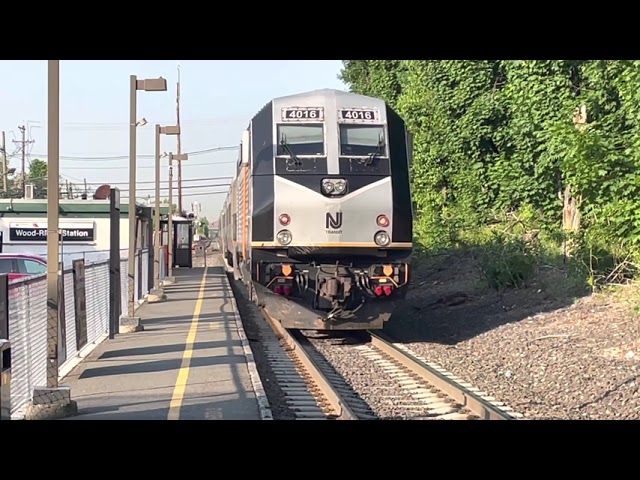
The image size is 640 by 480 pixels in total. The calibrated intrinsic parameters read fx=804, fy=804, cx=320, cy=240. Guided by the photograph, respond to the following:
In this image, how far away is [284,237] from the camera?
12430mm

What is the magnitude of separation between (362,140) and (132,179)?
4.81 meters

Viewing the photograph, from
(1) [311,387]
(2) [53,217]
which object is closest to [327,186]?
(1) [311,387]

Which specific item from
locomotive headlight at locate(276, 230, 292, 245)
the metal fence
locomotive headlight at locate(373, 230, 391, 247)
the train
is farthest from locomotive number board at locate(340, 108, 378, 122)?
the metal fence

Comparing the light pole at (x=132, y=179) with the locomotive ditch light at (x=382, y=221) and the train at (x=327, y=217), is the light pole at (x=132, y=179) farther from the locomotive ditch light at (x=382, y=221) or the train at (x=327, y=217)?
the locomotive ditch light at (x=382, y=221)

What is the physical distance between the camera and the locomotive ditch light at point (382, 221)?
41.1ft

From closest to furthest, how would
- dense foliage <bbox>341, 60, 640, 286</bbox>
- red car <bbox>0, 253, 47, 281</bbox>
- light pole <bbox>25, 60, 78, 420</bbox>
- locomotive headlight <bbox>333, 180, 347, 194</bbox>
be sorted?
light pole <bbox>25, 60, 78, 420</bbox> < locomotive headlight <bbox>333, 180, 347, 194</bbox> < dense foliage <bbox>341, 60, 640, 286</bbox> < red car <bbox>0, 253, 47, 281</bbox>

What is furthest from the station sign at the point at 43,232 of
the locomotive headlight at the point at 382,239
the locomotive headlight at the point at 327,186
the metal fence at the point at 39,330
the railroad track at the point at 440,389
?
the locomotive headlight at the point at 382,239

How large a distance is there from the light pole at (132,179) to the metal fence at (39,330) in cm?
103

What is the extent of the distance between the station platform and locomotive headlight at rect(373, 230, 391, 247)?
258cm

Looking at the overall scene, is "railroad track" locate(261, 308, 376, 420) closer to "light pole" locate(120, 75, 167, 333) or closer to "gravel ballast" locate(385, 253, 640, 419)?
"gravel ballast" locate(385, 253, 640, 419)

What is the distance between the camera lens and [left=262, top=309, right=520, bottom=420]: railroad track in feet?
27.3

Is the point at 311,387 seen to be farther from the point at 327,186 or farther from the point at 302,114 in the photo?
the point at 302,114

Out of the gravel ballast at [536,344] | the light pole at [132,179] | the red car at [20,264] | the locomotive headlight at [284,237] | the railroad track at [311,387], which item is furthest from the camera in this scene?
the red car at [20,264]
